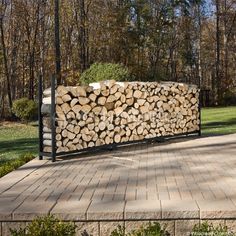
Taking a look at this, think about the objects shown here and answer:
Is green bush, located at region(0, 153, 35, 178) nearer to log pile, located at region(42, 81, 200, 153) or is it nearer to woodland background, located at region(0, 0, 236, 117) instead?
log pile, located at region(42, 81, 200, 153)

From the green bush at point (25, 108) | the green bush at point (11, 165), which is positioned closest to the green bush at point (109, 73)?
the green bush at point (11, 165)

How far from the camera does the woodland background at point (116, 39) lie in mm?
25609

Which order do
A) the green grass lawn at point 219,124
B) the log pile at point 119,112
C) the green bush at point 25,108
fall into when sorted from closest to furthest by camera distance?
the log pile at point 119,112 → the green grass lawn at point 219,124 → the green bush at point 25,108

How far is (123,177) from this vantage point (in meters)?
4.87

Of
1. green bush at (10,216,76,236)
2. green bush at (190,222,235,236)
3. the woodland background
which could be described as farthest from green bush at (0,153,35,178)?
the woodland background

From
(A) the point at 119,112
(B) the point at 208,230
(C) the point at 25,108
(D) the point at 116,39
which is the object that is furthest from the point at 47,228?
(D) the point at 116,39

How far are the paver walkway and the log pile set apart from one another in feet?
1.49

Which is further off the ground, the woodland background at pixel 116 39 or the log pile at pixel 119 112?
the woodland background at pixel 116 39

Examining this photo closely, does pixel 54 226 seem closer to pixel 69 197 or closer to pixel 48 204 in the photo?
pixel 48 204

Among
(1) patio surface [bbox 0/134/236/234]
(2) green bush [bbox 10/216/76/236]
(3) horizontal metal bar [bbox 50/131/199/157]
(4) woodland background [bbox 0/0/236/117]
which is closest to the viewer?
(2) green bush [bbox 10/216/76/236]

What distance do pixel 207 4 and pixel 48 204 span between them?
30.1m

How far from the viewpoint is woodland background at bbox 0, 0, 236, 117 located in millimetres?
25609

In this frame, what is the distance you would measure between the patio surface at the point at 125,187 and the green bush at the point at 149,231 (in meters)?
0.10

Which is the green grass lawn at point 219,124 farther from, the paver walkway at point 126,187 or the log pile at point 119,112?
the paver walkway at point 126,187
